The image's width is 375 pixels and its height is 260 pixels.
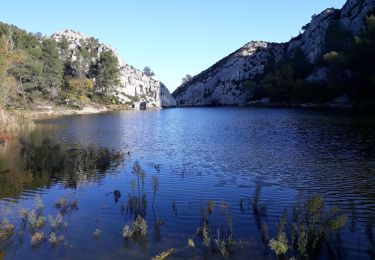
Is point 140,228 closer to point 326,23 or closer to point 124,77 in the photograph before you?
point 124,77

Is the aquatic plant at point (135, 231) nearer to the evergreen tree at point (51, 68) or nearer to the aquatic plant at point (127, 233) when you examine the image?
the aquatic plant at point (127, 233)

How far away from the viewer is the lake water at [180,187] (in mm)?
14273

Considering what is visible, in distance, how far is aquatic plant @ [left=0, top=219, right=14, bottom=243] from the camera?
588 inches

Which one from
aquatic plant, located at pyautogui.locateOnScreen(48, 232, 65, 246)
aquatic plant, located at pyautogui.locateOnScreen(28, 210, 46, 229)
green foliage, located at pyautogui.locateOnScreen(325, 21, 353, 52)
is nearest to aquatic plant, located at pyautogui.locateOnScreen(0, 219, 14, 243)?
aquatic plant, located at pyautogui.locateOnScreen(28, 210, 46, 229)

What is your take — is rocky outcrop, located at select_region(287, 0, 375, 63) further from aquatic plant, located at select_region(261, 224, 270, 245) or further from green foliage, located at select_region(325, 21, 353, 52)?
aquatic plant, located at select_region(261, 224, 270, 245)

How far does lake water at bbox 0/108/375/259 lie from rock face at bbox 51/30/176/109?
12079 centimetres

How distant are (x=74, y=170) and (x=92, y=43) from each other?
161436mm

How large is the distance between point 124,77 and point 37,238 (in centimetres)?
16608

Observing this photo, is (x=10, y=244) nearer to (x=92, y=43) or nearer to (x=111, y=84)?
(x=111, y=84)

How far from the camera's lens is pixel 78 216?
17875 millimetres

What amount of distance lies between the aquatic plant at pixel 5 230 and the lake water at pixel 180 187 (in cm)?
28

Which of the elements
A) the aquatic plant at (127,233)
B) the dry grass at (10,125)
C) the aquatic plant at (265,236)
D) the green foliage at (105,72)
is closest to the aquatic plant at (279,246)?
the aquatic plant at (265,236)

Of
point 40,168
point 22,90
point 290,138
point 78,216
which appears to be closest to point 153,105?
point 22,90

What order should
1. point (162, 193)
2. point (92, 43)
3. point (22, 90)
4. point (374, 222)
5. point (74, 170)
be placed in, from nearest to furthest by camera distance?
point (374, 222) → point (162, 193) → point (74, 170) → point (22, 90) → point (92, 43)
